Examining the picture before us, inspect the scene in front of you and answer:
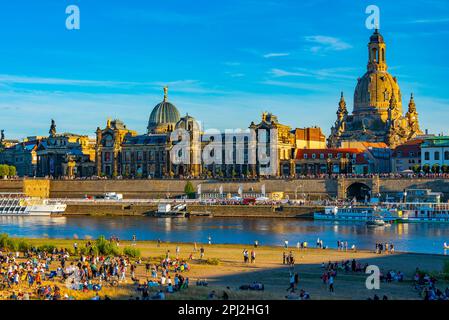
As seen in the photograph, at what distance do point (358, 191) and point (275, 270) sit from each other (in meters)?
55.8

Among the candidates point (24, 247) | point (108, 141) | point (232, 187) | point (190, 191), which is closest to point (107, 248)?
point (24, 247)

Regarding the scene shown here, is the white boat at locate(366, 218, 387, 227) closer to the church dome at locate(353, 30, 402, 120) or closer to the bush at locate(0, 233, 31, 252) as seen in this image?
the bush at locate(0, 233, 31, 252)

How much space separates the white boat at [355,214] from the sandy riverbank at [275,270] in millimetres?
25434

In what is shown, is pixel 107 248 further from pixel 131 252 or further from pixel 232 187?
pixel 232 187

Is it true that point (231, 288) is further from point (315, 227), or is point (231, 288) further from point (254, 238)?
point (315, 227)

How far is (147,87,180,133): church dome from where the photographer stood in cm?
13125

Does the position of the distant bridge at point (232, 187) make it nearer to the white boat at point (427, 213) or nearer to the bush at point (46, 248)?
the white boat at point (427, 213)

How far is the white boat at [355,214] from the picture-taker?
74500 mm

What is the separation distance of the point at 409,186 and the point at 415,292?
55.7 meters

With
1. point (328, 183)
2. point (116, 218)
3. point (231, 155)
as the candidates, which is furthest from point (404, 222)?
point (231, 155)

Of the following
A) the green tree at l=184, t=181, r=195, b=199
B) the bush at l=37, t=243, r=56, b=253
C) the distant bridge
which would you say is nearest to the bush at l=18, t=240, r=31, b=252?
the bush at l=37, t=243, r=56, b=253

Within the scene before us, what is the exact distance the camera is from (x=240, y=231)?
66.5 meters

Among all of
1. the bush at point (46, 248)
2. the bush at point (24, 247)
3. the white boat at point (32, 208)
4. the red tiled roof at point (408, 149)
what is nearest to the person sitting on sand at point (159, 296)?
the bush at point (46, 248)

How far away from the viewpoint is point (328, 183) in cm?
9269
